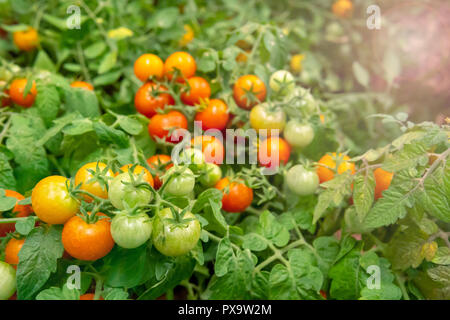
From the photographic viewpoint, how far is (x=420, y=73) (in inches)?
49.3

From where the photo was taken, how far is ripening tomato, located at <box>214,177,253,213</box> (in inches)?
29.3

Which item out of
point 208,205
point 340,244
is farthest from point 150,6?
point 340,244

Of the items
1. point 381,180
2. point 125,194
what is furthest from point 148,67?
point 381,180

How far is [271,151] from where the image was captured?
0.78 meters

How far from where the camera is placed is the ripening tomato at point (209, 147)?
2.47ft

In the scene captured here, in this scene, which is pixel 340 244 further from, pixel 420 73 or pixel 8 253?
pixel 420 73

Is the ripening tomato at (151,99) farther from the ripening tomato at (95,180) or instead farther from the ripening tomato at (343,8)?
the ripening tomato at (343,8)

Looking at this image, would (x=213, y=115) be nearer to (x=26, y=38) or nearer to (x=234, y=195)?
(x=234, y=195)

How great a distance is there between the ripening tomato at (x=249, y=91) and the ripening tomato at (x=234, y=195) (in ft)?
0.59

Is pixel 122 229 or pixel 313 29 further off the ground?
pixel 313 29

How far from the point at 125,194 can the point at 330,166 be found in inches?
15.9

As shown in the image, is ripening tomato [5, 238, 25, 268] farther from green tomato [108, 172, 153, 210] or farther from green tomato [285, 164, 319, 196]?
green tomato [285, 164, 319, 196]

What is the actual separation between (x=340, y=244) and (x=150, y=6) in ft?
2.95

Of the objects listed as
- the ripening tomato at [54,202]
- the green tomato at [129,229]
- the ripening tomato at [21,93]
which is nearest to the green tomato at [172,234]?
the green tomato at [129,229]
